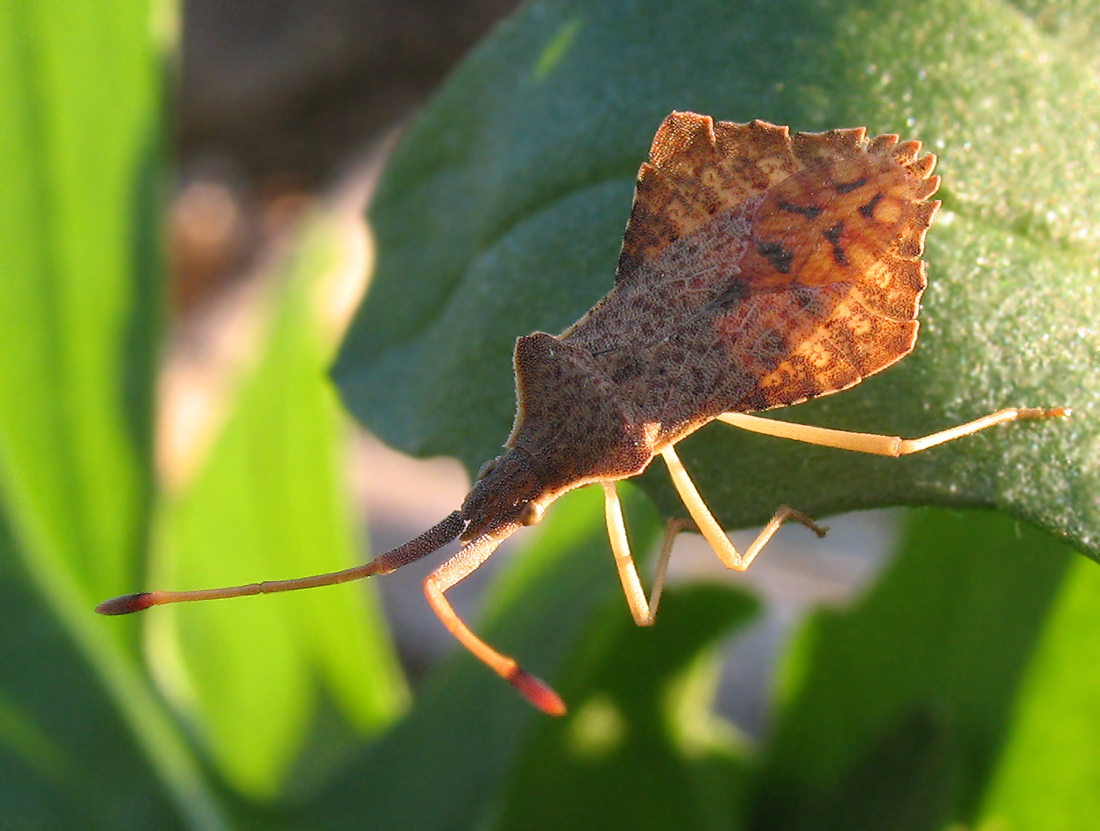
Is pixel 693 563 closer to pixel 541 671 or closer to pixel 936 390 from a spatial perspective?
pixel 541 671

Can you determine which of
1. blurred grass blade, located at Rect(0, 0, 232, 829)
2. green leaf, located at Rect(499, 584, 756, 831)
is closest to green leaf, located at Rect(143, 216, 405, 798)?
blurred grass blade, located at Rect(0, 0, 232, 829)

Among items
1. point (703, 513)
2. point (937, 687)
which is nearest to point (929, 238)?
point (703, 513)

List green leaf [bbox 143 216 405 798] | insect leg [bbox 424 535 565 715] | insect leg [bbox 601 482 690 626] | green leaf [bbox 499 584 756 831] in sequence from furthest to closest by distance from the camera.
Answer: green leaf [bbox 143 216 405 798], green leaf [bbox 499 584 756 831], insect leg [bbox 601 482 690 626], insect leg [bbox 424 535 565 715]

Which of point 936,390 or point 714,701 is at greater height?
point 936,390

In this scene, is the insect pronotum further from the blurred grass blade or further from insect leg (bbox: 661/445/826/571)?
the blurred grass blade

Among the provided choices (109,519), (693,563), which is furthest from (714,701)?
(109,519)

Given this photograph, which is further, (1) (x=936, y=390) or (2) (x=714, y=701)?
(2) (x=714, y=701)
